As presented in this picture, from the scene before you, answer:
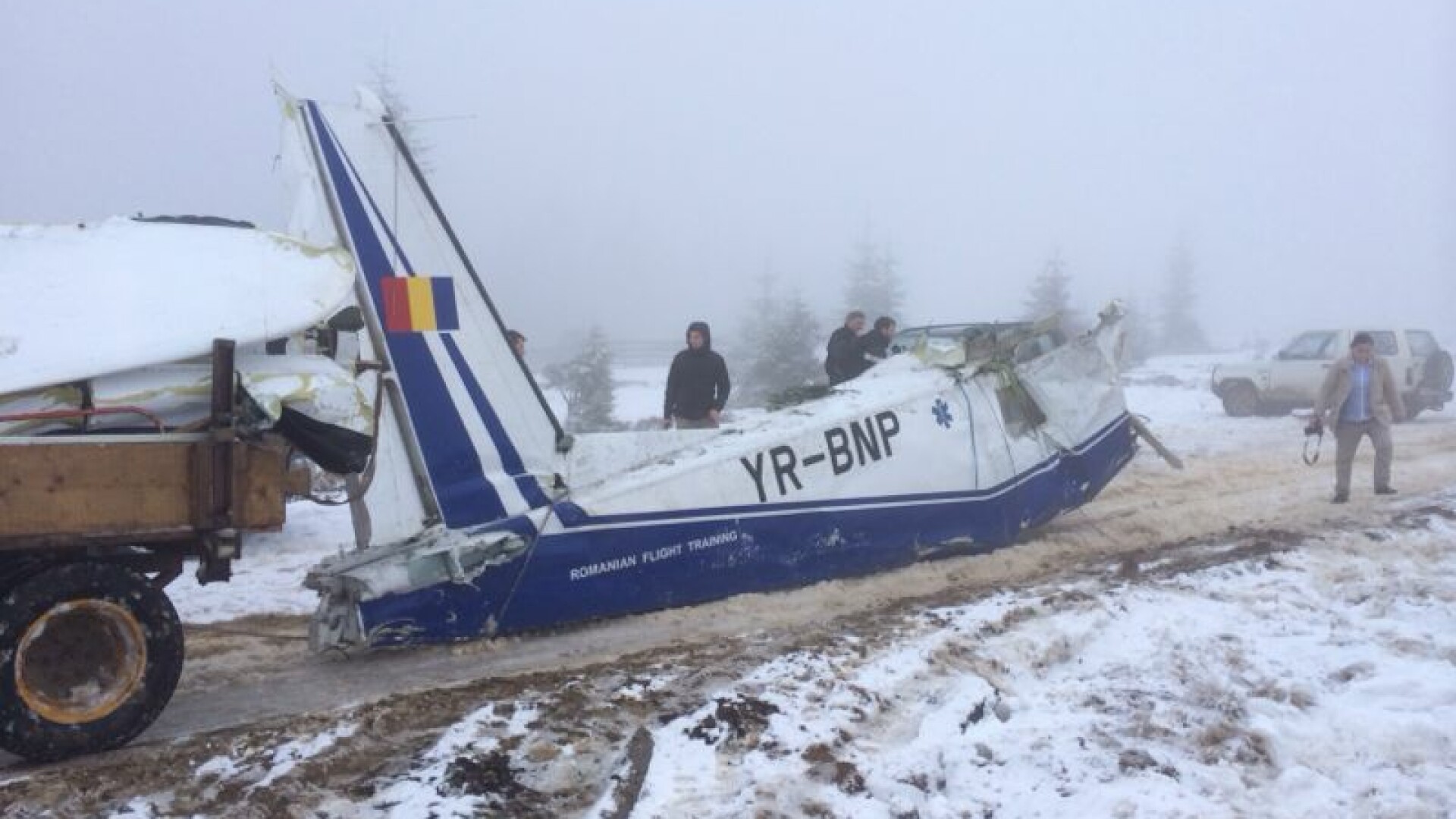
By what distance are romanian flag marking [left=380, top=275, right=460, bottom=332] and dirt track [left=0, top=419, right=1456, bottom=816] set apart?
67.8 inches

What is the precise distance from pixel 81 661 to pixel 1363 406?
10670mm

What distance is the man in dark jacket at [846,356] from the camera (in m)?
10.4

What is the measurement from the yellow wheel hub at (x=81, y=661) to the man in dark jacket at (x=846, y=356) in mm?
7234

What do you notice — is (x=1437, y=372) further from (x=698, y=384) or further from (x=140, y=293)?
(x=140, y=293)

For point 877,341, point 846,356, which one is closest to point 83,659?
point 846,356

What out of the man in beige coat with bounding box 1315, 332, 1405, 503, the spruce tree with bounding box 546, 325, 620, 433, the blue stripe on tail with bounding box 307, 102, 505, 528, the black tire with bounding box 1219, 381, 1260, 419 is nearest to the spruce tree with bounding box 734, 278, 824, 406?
the spruce tree with bounding box 546, 325, 620, 433

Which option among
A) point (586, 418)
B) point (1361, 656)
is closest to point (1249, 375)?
point (586, 418)

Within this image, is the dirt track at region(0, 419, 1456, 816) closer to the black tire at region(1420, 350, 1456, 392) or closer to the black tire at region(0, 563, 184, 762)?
the black tire at region(0, 563, 184, 762)

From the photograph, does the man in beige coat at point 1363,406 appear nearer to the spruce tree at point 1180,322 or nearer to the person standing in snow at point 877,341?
the person standing in snow at point 877,341

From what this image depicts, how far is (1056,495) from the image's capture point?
26.2 feet

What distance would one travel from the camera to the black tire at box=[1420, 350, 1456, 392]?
18.8m

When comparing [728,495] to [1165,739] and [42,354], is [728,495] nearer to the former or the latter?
[1165,739]

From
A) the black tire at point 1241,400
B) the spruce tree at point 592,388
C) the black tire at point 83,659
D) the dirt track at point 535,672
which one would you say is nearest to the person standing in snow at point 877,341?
the dirt track at point 535,672

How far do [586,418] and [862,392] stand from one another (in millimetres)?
13831
